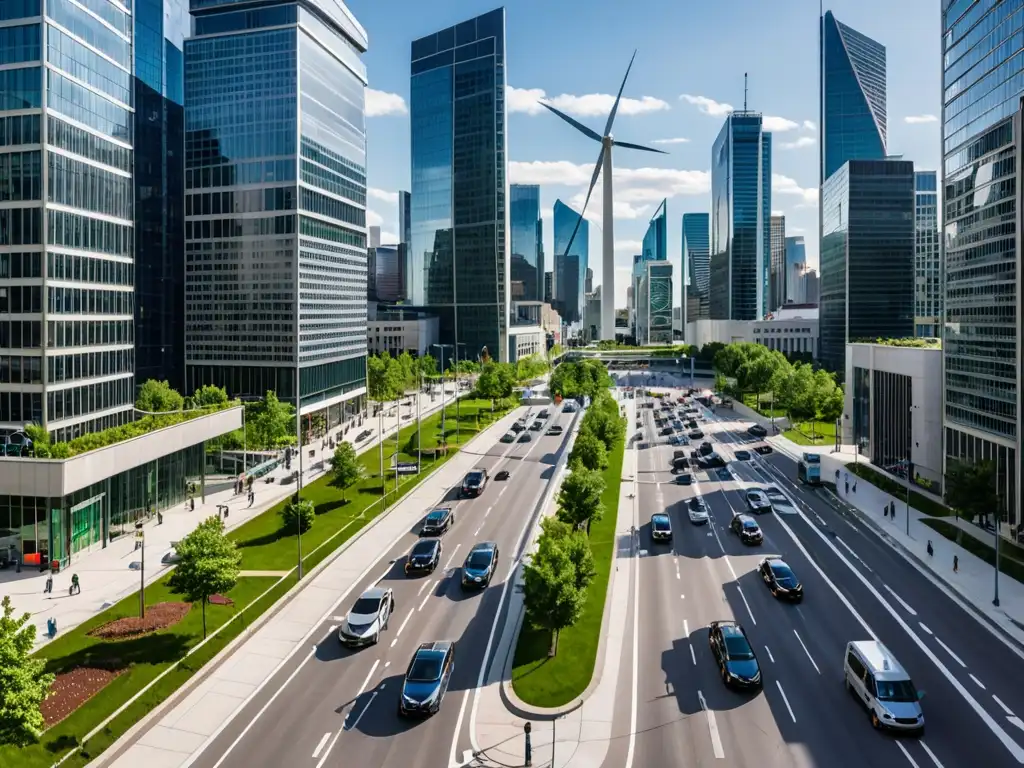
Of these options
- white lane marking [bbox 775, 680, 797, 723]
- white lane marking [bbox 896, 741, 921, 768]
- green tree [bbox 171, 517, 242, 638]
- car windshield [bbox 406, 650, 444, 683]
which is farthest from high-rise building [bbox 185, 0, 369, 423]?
white lane marking [bbox 896, 741, 921, 768]

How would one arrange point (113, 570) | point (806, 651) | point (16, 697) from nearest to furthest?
point (16, 697), point (806, 651), point (113, 570)

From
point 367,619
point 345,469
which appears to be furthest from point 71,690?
point 345,469

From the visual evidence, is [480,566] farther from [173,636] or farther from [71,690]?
[71,690]

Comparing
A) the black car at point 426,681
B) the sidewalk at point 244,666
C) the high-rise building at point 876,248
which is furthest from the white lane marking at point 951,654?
the high-rise building at point 876,248

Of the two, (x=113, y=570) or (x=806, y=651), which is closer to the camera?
(x=806, y=651)

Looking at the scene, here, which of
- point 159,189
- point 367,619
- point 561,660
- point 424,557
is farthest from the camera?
point 159,189

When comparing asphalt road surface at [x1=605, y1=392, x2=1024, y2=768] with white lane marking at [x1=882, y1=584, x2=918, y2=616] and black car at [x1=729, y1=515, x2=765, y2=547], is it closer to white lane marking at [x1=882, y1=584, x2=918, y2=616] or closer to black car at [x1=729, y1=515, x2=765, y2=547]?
white lane marking at [x1=882, y1=584, x2=918, y2=616]
